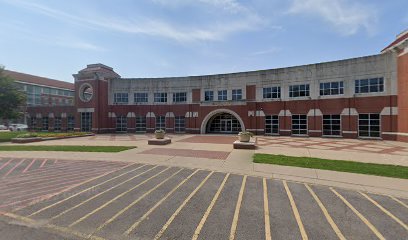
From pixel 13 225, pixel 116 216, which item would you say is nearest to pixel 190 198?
pixel 116 216

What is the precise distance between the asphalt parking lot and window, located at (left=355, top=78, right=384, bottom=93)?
76.2 ft

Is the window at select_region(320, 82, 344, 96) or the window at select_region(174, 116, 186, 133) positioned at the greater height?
the window at select_region(320, 82, 344, 96)

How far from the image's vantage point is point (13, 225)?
494cm

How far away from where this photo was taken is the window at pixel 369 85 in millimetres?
23875

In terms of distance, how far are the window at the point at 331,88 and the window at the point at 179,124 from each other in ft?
69.0

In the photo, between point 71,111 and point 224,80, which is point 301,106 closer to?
point 224,80

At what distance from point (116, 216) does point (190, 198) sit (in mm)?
2252

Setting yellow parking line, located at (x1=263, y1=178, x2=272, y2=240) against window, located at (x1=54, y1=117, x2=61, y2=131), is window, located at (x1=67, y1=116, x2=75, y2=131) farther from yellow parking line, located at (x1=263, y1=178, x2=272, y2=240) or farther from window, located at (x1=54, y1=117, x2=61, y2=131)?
yellow parking line, located at (x1=263, y1=178, x2=272, y2=240)

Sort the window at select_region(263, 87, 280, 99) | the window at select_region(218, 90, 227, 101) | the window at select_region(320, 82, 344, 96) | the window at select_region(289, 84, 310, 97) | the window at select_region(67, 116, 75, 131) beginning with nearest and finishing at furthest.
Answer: the window at select_region(320, 82, 344, 96), the window at select_region(289, 84, 310, 97), the window at select_region(263, 87, 280, 99), the window at select_region(218, 90, 227, 101), the window at select_region(67, 116, 75, 131)

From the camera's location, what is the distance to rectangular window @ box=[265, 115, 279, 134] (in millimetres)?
29872

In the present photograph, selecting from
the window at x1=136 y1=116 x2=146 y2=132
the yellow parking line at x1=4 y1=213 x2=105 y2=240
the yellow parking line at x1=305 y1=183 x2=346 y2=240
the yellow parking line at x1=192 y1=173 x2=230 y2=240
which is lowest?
the yellow parking line at x1=305 y1=183 x2=346 y2=240

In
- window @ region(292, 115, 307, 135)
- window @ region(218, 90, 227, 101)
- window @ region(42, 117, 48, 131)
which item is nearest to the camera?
window @ region(292, 115, 307, 135)

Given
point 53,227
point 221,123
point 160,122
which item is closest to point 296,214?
point 53,227

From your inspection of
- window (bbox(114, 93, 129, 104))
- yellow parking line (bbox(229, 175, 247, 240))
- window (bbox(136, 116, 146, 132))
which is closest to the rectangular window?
window (bbox(136, 116, 146, 132))
